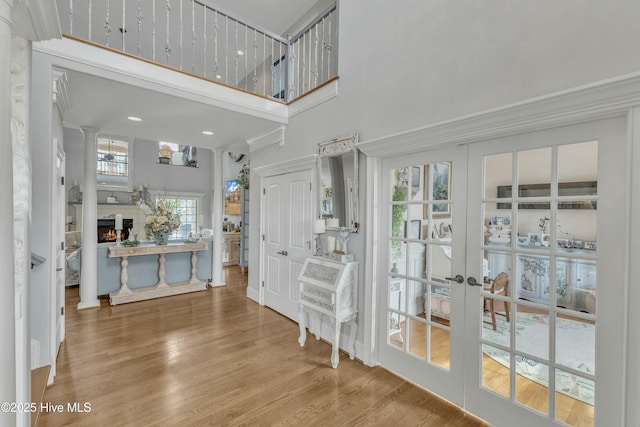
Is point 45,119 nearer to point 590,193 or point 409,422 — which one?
point 409,422

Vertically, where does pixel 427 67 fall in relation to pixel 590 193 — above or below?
above

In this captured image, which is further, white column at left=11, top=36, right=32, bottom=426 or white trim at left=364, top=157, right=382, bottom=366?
white trim at left=364, top=157, right=382, bottom=366

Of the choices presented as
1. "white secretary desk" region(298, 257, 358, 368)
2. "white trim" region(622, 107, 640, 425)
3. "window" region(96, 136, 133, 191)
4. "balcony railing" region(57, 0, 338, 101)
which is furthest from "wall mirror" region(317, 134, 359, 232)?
"window" region(96, 136, 133, 191)

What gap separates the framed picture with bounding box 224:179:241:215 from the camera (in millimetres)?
9375

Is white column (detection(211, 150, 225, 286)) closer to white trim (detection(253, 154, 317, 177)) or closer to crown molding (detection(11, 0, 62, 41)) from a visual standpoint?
white trim (detection(253, 154, 317, 177))

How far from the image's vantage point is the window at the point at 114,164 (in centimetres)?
841

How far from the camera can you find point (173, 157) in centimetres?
960

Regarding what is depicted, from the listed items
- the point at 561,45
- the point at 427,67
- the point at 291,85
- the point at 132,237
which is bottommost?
the point at 132,237

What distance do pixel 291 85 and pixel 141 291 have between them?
4.01 m

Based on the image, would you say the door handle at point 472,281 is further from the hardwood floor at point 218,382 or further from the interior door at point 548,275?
the hardwood floor at point 218,382

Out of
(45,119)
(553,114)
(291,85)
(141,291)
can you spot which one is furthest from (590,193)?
(141,291)

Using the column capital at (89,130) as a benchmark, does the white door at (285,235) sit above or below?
below

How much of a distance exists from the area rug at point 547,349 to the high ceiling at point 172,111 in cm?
340

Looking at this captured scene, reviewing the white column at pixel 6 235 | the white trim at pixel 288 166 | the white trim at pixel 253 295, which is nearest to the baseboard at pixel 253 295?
the white trim at pixel 253 295
